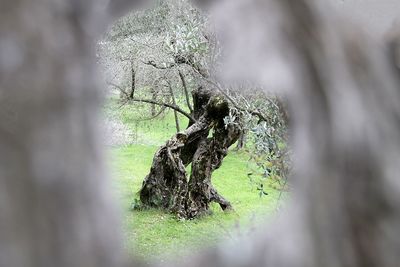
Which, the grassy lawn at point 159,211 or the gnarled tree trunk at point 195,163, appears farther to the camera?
the gnarled tree trunk at point 195,163

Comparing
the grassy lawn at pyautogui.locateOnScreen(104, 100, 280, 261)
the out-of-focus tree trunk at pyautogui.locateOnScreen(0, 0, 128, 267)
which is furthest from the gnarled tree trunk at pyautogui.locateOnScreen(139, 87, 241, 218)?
the out-of-focus tree trunk at pyautogui.locateOnScreen(0, 0, 128, 267)

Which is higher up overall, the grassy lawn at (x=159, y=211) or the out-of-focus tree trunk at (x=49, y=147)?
the out-of-focus tree trunk at (x=49, y=147)

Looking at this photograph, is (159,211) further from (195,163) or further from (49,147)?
(49,147)

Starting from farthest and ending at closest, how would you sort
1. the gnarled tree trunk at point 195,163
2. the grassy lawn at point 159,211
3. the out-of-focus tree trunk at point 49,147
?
the gnarled tree trunk at point 195,163 < the grassy lawn at point 159,211 < the out-of-focus tree trunk at point 49,147

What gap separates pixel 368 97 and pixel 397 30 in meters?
0.03

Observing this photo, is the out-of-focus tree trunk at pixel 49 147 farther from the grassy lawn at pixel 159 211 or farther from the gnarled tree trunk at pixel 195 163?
the gnarled tree trunk at pixel 195 163

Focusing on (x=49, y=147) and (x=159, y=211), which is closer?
(x=49, y=147)

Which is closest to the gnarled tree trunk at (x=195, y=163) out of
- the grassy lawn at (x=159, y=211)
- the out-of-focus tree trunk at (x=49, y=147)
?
the grassy lawn at (x=159, y=211)

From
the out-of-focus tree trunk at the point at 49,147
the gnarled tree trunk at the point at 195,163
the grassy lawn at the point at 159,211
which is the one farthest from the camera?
the gnarled tree trunk at the point at 195,163

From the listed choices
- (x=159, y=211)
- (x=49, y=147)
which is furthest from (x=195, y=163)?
(x=49, y=147)

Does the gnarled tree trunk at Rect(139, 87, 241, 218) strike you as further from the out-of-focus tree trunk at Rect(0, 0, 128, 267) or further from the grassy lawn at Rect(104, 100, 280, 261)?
the out-of-focus tree trunk at Rect(0, 0, 128, 267)

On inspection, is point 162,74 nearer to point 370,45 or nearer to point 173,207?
point 173,207

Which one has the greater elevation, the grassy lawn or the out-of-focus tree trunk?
the out-of-focus tree trunk

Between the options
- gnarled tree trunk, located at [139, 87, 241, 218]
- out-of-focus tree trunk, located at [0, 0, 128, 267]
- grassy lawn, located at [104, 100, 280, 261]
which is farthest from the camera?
gnarled tree trunk, located at [139, 87, 241, 218]
